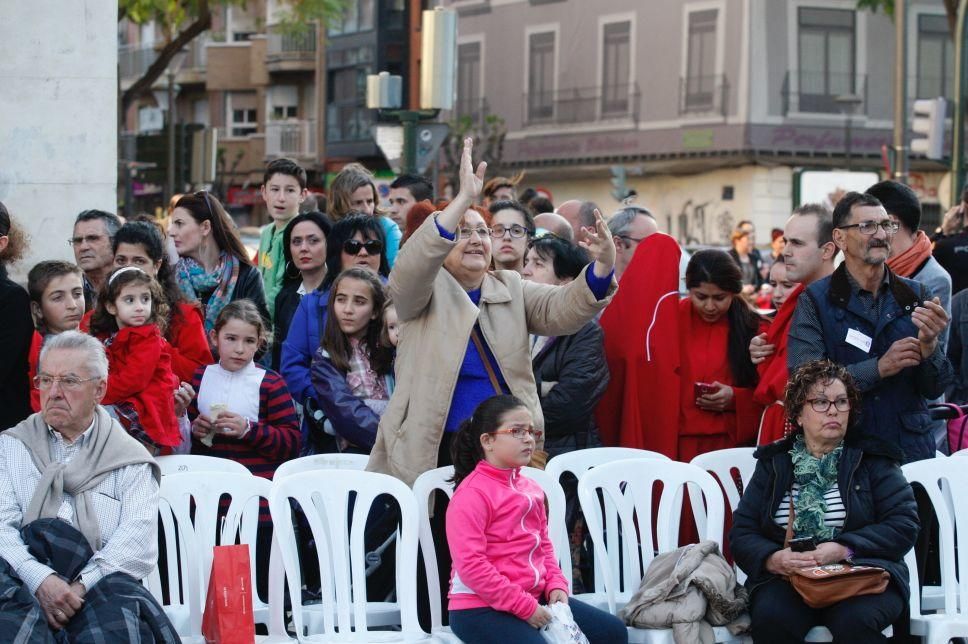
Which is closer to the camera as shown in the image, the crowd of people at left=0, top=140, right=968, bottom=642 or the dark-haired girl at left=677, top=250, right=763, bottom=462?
the crowd of people at left=0, top=140, right=968, bottom=642

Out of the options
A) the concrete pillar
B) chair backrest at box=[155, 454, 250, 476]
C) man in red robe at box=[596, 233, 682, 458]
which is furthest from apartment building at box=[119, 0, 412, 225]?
chair backrest at box=[155, 454, 250, 476]

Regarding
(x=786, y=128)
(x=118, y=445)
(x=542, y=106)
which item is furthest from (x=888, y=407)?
(x=542, y=106)

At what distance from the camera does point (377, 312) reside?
26.1 ft

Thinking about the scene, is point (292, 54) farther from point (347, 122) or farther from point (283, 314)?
point (283, 314)

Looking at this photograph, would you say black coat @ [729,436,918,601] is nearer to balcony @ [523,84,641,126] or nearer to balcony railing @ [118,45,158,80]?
balcony @ [523,84,641,126]

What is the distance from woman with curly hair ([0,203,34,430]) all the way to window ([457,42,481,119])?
125 feet

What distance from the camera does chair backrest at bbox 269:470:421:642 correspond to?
6648mm

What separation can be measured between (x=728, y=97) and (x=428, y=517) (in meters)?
32.2

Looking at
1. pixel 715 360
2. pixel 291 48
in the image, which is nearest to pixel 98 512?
pixel 715 360

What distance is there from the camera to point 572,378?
26.1 feet

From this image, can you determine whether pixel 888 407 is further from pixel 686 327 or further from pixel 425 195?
pixel 425 195

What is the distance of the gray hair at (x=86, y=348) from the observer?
623 cm

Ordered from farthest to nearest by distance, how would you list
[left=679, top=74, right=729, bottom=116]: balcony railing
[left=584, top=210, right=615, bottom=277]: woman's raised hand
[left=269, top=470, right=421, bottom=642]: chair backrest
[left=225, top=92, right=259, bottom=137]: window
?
[left=225, top=92, right=259, bottom=137]: window < [left=679, top=74, right=729, bottom=116]: balcony railing < [left=269, top=470, right=421, bottom=642]: chair backrest < [left=584, top=210, right=615, bottom=277]: woman's raised hand

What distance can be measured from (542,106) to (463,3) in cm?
416
